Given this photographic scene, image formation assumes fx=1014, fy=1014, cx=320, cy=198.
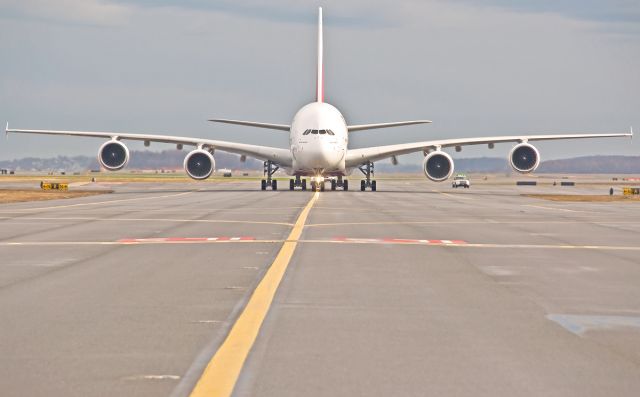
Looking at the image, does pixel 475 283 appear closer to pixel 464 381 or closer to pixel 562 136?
pixel 464 381

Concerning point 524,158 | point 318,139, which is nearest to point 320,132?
point 318,139

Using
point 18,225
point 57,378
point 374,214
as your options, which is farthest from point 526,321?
point 374,214

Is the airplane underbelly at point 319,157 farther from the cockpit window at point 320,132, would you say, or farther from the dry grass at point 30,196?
the dry grass at point 30,196

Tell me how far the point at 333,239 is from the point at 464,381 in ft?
43.2

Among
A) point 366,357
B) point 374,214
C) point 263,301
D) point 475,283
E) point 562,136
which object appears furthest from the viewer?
point 562,136

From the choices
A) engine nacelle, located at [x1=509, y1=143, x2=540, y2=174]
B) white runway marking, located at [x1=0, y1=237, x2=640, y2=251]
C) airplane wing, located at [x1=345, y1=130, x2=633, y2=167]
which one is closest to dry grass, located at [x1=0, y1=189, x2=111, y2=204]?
airplane wing, located at [x1=345, y1=130, x2=633, y2=167]

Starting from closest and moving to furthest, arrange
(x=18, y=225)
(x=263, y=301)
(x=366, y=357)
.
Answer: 1. (x=366, y=357)
2. (x=263, y=301)
3. (x=18, y=225)

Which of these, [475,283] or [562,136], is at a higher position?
[562,136]

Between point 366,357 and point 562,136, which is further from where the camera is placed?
point 562,136

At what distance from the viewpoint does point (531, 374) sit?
6613 mm

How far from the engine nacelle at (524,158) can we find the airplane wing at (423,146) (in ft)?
1.97

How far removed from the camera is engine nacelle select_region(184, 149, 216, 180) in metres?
55.2

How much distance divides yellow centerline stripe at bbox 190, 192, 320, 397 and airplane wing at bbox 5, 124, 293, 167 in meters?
42.9

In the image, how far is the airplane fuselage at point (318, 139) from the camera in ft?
171
